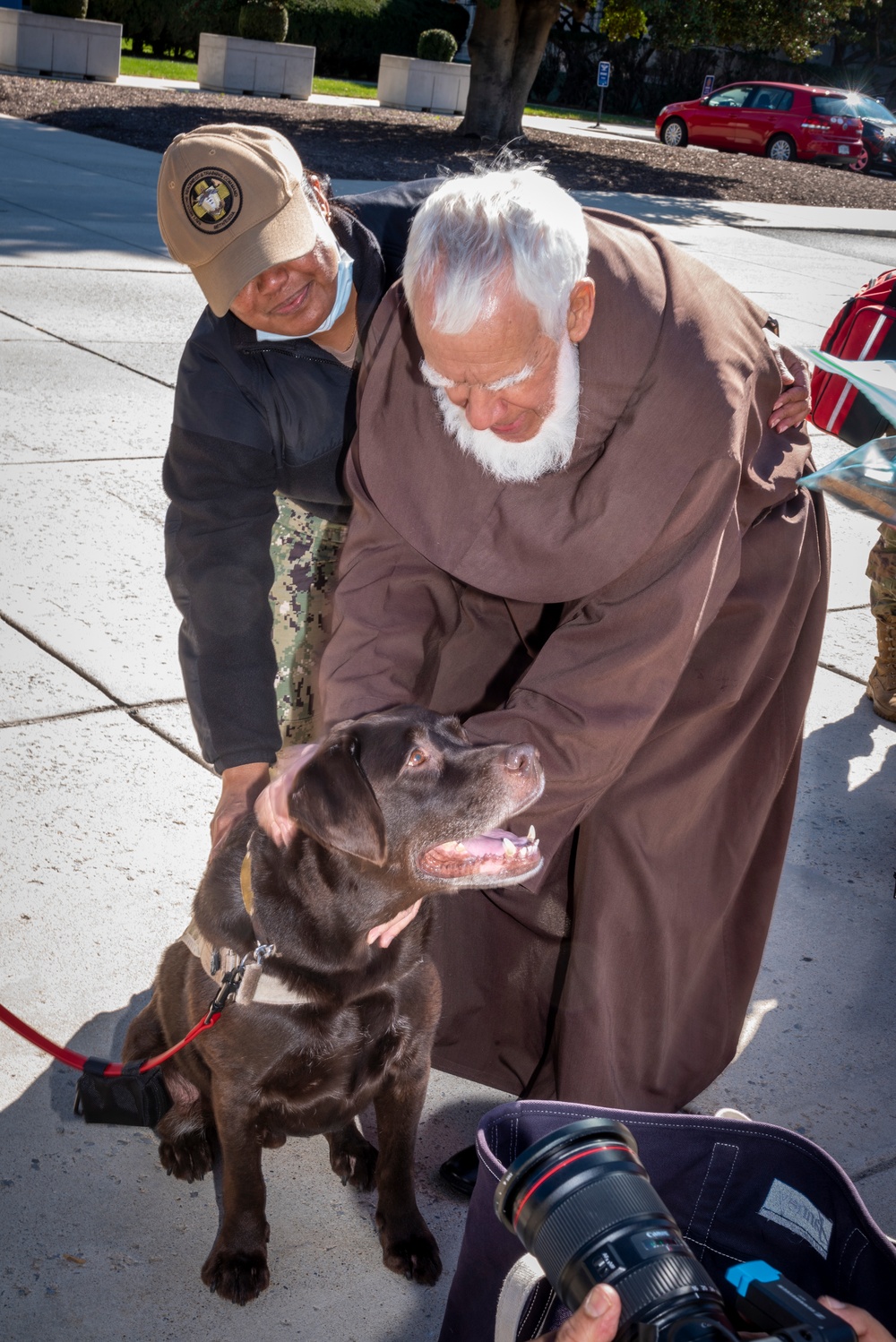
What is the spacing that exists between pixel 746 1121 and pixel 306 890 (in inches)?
36.0

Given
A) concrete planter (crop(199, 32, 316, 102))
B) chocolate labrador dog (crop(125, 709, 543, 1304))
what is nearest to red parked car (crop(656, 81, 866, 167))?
concrete planter (crop(199, 32, 316, 102))

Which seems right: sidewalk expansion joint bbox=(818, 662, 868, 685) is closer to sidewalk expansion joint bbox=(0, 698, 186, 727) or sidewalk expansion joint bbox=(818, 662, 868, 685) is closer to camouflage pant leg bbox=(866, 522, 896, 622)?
camouflage pant leg bbox=(866, 522, 896, 622)

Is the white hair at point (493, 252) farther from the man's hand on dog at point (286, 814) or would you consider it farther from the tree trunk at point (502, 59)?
the tree trunk at point (502, 59)

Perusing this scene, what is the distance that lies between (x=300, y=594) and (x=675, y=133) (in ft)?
90.3

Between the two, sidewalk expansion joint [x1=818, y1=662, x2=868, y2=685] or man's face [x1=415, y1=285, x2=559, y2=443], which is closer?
man's face [x1=415, y1=285, x2=559, y2=443]

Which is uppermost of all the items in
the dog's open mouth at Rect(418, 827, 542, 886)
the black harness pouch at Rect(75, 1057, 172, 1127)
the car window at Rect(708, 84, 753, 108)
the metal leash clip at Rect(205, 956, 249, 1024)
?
the car window at Rect(708, 84, 753, 108)

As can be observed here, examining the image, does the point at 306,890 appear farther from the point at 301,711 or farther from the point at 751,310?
the point at 751,310

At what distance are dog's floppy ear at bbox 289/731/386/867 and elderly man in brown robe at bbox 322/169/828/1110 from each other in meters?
0.28

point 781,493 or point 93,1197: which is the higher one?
point 781,493

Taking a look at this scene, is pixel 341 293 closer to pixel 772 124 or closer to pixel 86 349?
pixel 86 349

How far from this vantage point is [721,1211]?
2.20 m

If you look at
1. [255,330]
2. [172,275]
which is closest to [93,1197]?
[255,330]

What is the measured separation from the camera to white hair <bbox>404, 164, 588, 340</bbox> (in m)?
2.11

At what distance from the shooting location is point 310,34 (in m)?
31.8
